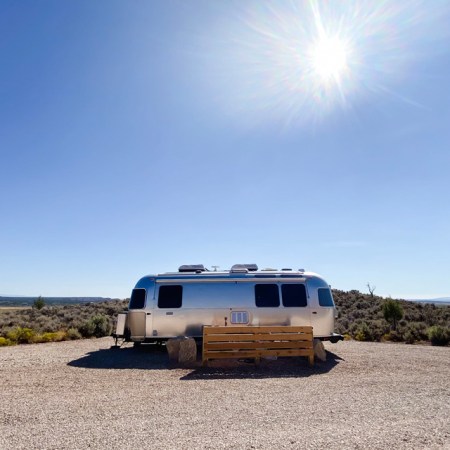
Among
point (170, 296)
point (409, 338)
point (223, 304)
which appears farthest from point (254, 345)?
point (409, 338)

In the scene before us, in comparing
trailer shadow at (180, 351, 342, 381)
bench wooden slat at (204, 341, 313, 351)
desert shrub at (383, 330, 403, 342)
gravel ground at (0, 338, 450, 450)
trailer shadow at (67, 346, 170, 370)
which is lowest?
gravel ground at (0, 338, 450, 450)

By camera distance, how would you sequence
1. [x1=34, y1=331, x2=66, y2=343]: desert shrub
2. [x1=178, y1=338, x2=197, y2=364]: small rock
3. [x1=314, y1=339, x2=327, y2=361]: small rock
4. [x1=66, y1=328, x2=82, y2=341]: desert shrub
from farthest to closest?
[x1=66, y1=328, x2=82, y2=341]: desert shrub → [x1=34, y1=331, x2=66, y2=343]: desert shrub → [x1=314, y1=339, x2=327, y2=361]: small rock → [x1=178, y1=338, x2=197, y2=364]: small rock

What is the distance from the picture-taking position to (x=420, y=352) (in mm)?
12047

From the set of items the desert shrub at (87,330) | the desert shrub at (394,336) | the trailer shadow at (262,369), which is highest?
the desert shrub at (87,330)

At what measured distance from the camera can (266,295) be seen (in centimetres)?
1176

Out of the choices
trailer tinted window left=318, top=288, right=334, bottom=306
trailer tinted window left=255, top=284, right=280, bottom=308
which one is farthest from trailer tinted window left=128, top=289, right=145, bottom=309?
trailer tinted window left=318, top=288, right=334, bottom=306

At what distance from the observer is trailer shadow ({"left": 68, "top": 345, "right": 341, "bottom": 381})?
8664 millimetres

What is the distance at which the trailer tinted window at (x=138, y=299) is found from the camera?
11.8m

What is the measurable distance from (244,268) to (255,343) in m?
3.00

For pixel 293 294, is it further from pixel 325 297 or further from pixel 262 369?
pixel 262 369

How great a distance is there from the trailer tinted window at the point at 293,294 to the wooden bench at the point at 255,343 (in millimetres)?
1711

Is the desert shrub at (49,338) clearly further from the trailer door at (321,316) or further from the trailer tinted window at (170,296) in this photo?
the trailer door at (321,316)

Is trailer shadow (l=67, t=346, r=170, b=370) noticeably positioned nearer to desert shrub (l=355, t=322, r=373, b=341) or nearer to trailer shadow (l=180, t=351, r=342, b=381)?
trailer shadow (l=180, t=351, r=342, b=381)

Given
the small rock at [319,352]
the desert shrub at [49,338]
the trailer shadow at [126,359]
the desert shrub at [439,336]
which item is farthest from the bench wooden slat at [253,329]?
the desert shrub at [49,338]
